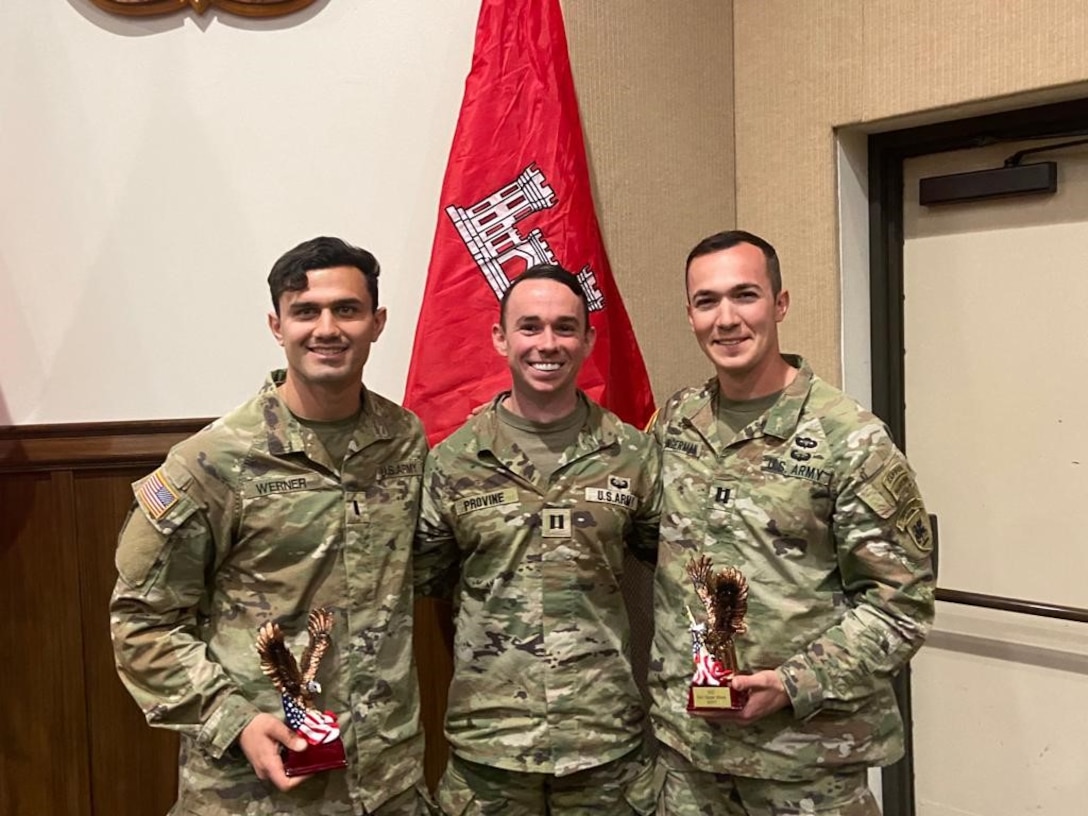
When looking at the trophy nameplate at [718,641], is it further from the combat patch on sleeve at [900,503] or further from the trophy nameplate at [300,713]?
the trophy nameplate at [300,713]

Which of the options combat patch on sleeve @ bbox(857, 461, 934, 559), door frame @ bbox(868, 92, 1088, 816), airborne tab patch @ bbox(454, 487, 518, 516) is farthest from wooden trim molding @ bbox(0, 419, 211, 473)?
door frame @ bbox(868, 92, 1088, 816)

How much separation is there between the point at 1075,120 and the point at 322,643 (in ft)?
6.07

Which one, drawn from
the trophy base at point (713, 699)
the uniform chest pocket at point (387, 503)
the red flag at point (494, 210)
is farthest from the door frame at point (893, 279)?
the uniform chest pocket at point (387, 503)

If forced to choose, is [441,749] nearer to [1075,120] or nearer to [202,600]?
[202,600]

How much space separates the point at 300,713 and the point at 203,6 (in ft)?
4.86

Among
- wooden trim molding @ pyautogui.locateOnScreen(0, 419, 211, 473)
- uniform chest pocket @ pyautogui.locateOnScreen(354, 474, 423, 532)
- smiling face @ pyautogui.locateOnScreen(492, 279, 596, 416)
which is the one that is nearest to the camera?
uniform chest pocket @ pyautogui.locateOnScreen(354, 474, 423, 532)

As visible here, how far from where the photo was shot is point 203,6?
204cm

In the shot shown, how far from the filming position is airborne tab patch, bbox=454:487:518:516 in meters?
1.70

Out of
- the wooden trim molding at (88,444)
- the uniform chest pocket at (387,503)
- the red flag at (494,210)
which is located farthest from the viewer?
the red flag at (494,210)

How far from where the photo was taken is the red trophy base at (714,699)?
1.42 m

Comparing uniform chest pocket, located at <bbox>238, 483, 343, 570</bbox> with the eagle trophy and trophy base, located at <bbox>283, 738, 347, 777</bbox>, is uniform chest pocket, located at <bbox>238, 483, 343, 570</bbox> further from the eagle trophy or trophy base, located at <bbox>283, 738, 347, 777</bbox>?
the eagle trophy

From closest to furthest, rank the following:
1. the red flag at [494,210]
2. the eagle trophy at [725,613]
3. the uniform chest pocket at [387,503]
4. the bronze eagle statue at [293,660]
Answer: the bronze eagle statue at [293,660] < the eagle trophy at [725,613] < the uniform chest pocket at [387,503] < the red flag at [494,210]

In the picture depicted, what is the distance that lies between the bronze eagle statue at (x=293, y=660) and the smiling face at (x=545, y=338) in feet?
1.76

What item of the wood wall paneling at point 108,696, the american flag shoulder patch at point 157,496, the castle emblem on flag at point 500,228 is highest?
the castle emblem on flag at point 500,228
